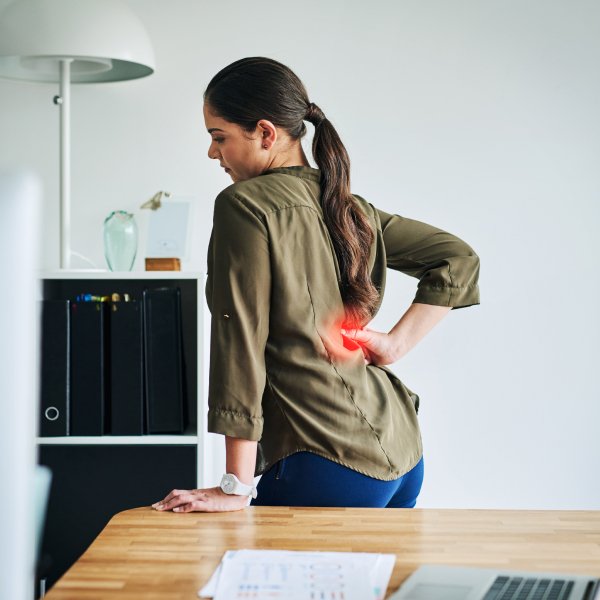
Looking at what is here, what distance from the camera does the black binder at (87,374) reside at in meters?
2.46

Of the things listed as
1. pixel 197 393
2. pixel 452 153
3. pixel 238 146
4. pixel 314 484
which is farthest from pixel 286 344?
pixel 452 153

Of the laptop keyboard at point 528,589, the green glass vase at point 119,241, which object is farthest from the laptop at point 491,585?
the green glass vase at point 119,241

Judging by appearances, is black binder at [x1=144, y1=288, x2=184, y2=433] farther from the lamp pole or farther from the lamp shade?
the lamp shade

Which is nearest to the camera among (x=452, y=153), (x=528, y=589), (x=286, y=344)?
(x=528, y=589)

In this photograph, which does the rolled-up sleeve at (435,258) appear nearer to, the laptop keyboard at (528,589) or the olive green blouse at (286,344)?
the olive green blouse at (286,344)

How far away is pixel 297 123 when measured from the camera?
1608 mm

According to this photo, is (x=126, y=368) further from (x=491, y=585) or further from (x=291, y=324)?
(x=491, y=585)

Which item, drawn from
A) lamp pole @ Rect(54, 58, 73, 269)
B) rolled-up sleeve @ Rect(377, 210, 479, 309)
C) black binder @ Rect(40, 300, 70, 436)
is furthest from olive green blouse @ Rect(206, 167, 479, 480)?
lamp pole @ Rect(54, 58, 73, 269)

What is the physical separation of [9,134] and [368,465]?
73.8 inches

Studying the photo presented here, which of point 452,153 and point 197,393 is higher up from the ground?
point 452,153

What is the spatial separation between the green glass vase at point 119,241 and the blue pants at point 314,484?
4.03 ft

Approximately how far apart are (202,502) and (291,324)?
0.31m

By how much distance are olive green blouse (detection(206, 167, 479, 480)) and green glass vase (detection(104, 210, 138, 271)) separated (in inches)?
42.7

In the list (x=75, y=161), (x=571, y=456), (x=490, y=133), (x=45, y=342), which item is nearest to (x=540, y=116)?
(x=490, y=133)
